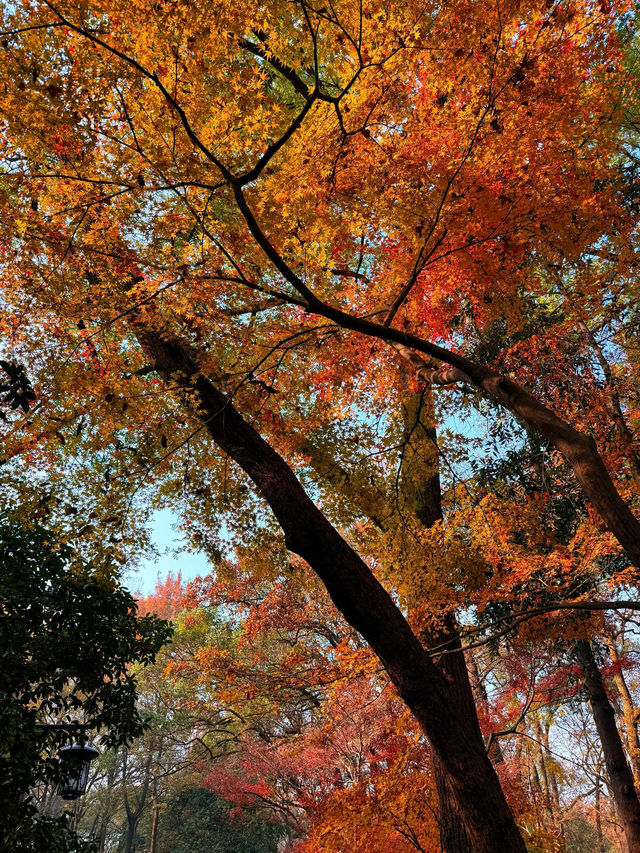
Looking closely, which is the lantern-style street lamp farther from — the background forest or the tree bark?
the tree bark

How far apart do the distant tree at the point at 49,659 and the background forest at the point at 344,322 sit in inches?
2.9

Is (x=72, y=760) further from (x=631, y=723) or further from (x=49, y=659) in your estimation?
(x=631, y=723)

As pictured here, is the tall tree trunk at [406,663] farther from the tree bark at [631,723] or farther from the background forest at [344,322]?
the tree bark at [631,723]

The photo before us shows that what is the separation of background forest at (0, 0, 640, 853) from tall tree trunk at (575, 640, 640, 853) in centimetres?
4

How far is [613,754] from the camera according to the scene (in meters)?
7.87

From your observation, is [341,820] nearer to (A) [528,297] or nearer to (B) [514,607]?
(B) [514,607]

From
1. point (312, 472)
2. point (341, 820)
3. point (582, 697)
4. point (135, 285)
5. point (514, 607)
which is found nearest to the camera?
point (135, 285)

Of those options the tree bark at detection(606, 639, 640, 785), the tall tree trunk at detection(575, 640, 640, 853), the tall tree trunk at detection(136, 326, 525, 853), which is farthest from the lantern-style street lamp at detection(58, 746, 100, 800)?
the tree bark at detection(606, 639, 640, 785)

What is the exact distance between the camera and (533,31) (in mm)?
4172

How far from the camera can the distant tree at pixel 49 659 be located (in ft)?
15.1

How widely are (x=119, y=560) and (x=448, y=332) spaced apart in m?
6.39

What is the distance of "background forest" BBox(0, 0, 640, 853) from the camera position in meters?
3.06

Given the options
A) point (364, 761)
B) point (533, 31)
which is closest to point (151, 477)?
point (533, 31)

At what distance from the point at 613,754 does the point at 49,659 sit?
810cm
